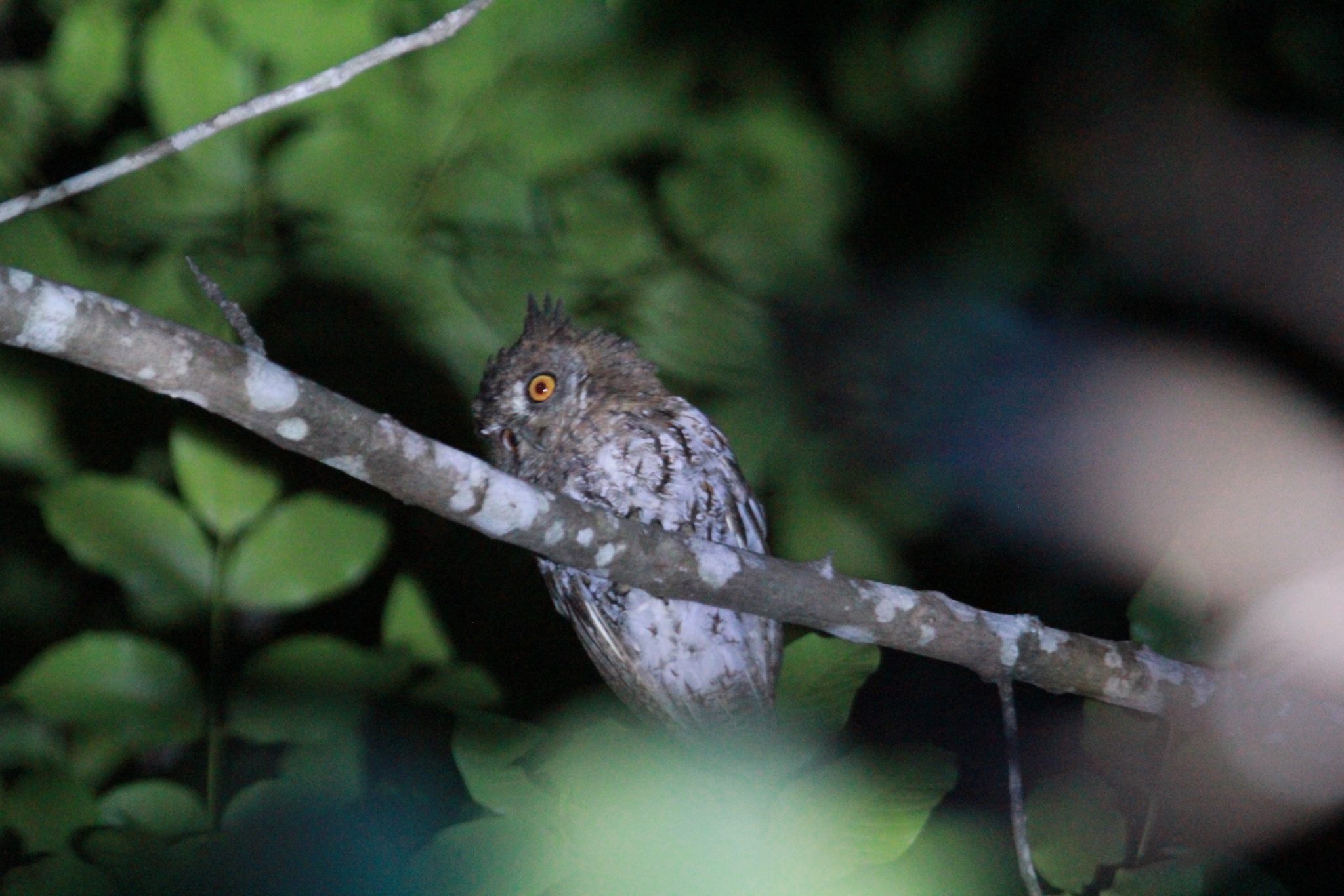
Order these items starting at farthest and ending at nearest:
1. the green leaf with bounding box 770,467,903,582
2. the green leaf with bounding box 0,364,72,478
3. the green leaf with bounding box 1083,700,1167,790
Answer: the green leaf with bounding box 770,467,903,582 < the green leaf with bounding box 0,364,72,478 < the green leaf with bounding box 1083,700,1167,790

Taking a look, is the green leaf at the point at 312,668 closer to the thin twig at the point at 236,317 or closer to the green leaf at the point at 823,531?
the thin twig at the point at 236,317

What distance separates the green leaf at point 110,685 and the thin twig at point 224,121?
58 cm

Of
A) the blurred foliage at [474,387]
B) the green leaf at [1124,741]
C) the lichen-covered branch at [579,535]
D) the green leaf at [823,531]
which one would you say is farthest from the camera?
the green leaf at [823,531]

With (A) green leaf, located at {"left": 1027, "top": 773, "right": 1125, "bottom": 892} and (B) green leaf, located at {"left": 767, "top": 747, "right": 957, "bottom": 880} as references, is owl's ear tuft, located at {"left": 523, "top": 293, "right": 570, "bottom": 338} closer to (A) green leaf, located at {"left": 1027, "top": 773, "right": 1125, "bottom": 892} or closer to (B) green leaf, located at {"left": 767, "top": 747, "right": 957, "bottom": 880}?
(B) green leaf, located at {"left": 767, "top": 747, "right": 957, "bottom": 880}

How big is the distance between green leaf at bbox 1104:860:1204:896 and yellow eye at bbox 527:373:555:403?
950 mm

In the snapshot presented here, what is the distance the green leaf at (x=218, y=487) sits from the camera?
1.18 meters

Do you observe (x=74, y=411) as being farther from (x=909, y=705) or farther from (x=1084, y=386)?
(x=1084, y=386)

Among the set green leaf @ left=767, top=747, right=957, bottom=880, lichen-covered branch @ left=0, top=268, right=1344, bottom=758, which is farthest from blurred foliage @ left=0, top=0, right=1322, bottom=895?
lichen-covered branch @ left=0, top=268, right=1344, bottom=758

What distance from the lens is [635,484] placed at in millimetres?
1495

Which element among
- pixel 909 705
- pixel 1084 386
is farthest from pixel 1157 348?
pixel 909 705

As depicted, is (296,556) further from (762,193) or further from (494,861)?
(762,193)

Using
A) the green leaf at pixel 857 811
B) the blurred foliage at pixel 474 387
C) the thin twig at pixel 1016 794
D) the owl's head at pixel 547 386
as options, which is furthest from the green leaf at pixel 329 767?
the thin twig at pixel 1016 794

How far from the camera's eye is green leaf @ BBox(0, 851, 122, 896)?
3.74 ft

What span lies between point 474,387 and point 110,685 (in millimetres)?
803
